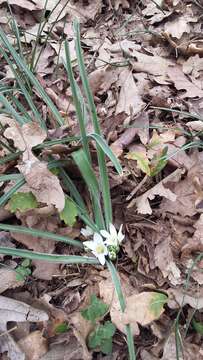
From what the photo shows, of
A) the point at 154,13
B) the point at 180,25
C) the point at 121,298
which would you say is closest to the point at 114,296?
the point at 121,298

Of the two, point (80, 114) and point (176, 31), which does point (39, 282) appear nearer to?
point (80, 114)

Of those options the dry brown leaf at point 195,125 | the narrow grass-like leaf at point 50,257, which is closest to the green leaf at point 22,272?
the narrow grass-like leaf at point 50,257

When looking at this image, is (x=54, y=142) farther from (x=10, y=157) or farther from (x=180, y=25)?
(x=180, y=25)

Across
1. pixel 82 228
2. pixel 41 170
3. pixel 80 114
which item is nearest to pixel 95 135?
pixel 80 114

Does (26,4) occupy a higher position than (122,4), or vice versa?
(26,4)

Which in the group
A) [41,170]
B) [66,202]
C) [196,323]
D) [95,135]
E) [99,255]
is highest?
[95,135]

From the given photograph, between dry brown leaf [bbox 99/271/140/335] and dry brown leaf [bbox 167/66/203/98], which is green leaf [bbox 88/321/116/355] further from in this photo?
dry brown leaf [bbox 167/66/203/98]

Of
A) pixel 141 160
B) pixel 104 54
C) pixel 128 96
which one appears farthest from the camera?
pixel 104 54
